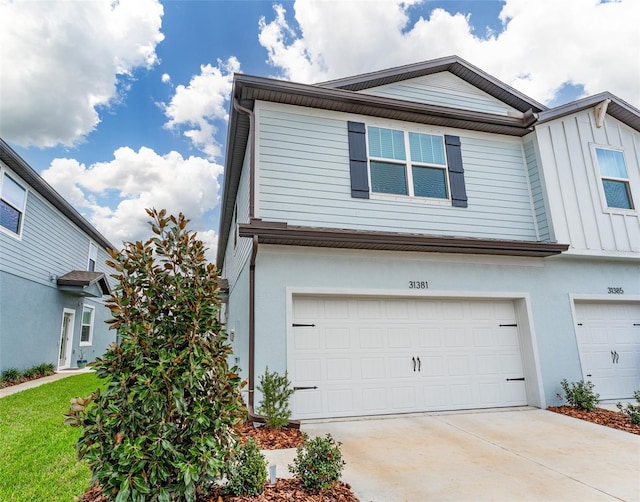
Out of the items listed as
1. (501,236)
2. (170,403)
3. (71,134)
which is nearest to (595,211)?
(501,236)

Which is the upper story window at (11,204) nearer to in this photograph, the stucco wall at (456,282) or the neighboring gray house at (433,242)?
the neighboring gray house at (433,242)

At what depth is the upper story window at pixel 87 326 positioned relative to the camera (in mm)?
15328

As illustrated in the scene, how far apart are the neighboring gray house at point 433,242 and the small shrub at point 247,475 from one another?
2436 millimetres

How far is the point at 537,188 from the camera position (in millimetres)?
7855

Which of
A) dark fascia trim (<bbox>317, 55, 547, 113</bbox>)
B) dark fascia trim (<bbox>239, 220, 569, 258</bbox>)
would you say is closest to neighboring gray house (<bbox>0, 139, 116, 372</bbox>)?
dark fascia trim (<bbox>239, 220, 569, 258</bbox>)

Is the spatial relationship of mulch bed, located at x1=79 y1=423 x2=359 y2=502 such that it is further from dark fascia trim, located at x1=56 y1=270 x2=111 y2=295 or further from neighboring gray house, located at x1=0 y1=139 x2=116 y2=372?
dark fascia trim, located at x1=56 y1=270 x2=111 y2=295

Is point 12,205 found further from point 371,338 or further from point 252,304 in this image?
point 371,338

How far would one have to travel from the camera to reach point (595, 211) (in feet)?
25.7

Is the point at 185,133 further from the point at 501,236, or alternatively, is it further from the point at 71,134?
the point at 501,236

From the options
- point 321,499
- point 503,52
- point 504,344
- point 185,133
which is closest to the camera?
point 321,499

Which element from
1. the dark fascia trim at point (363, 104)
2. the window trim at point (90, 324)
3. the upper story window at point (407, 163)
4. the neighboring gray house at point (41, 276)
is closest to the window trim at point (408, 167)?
the upper story window at point (407, 163)

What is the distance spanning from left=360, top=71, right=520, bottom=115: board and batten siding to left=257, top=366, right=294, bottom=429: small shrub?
6.15m

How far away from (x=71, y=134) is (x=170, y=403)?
14.7 metres

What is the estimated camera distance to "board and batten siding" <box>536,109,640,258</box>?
7598 millimetres
